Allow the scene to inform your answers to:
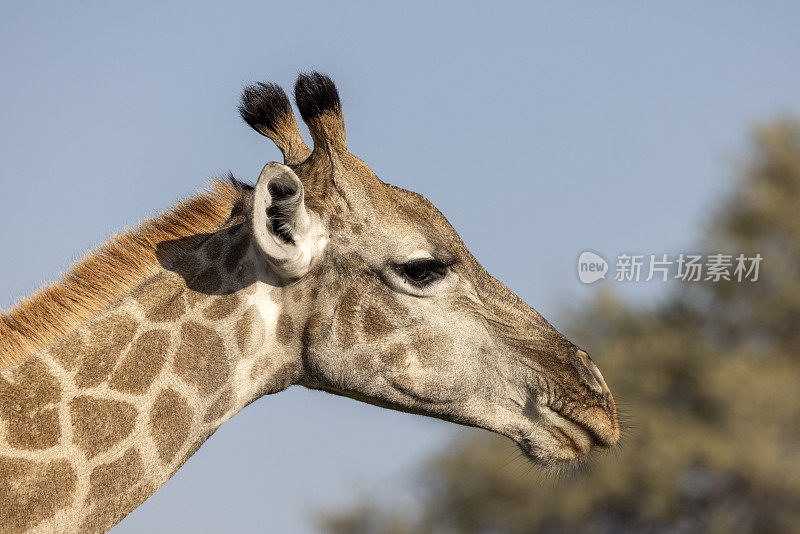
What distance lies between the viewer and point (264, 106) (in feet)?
20.0

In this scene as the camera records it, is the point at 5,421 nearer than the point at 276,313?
Yes

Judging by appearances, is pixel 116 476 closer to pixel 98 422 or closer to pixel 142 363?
pixel 98 422

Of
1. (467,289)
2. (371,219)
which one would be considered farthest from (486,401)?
(371,219)

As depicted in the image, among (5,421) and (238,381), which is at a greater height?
(238,381)

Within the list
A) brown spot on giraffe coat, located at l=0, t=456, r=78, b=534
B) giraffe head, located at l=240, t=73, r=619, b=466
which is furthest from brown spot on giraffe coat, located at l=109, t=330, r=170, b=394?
giraffe head, located at l=240, t=73, r=619, b=466

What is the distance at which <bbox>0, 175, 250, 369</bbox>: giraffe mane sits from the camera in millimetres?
5023

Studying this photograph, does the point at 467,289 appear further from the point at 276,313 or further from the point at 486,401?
the point at 276,313

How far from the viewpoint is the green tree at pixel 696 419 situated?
2944cm

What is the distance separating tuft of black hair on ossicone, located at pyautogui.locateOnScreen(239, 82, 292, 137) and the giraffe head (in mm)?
419

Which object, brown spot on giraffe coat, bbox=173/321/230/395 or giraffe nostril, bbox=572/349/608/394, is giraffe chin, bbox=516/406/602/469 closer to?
giraffe nostril, bbox=572/349/608/394

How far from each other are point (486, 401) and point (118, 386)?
2.05 m

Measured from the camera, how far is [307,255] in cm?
527

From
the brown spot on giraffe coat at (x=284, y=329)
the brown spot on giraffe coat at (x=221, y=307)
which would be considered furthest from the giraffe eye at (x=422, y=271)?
the brown spot on giraffe coat at (x=221, y=307)

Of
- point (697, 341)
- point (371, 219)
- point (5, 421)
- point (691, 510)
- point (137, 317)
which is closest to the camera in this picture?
point (5, 421)
